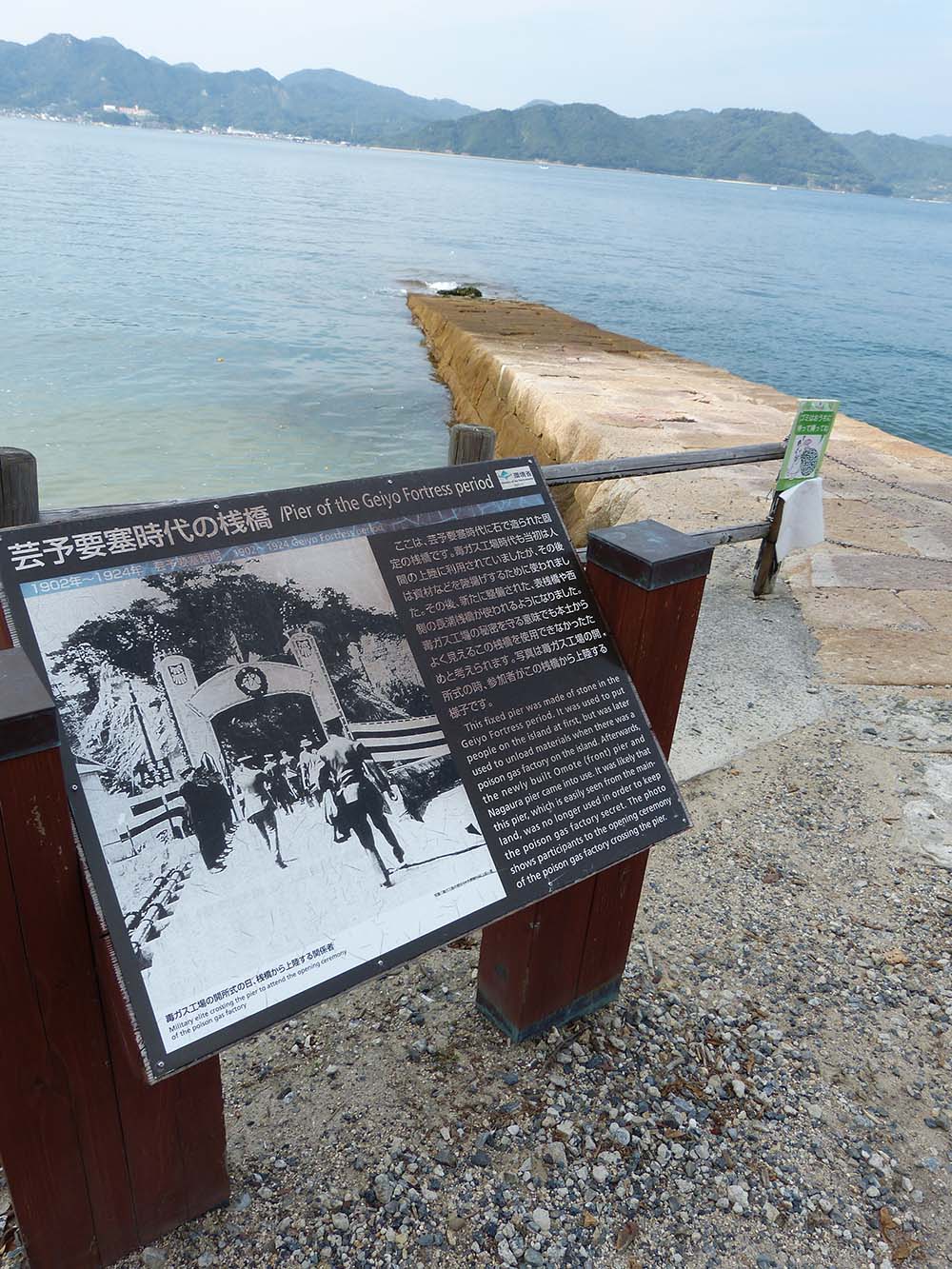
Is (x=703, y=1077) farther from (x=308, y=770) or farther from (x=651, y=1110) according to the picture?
(x=308, y=770)

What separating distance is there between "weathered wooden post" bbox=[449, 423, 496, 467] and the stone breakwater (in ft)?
7.71

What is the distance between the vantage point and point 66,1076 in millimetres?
1477

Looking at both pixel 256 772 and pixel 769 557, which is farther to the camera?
pixel 769 557

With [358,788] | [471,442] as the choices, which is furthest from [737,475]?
[358,788]

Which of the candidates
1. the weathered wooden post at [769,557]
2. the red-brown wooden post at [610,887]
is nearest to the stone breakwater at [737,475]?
the weathered wooden post at [769,557]

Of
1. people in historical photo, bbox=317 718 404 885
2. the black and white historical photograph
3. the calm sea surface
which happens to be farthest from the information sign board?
the calm sea surface

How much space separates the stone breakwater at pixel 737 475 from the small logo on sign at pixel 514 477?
10.4ft

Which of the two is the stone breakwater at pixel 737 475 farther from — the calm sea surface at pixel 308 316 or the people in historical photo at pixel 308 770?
the people in historical photo at pixel 308 770

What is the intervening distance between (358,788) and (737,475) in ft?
23.2

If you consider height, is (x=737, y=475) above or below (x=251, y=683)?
below

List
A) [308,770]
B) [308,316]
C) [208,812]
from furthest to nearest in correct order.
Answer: [308,316] < [308,770] < [208,812]

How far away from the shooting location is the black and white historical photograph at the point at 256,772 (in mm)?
1279

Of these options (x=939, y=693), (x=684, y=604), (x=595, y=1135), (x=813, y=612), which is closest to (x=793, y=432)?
(x=813, y=612)

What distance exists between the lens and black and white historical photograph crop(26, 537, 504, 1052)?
50.4 inches
